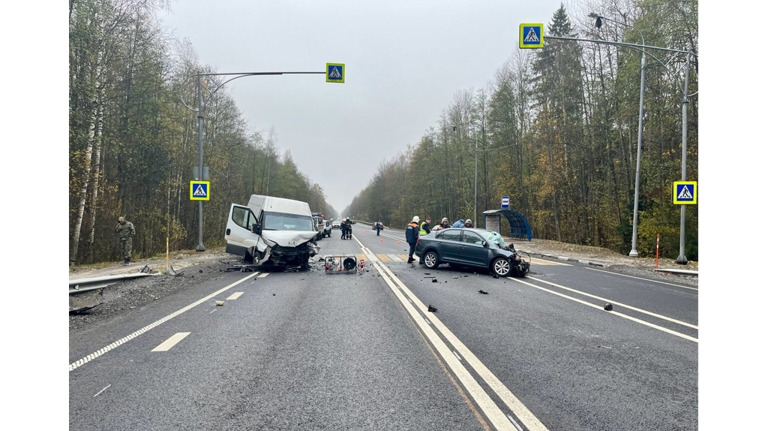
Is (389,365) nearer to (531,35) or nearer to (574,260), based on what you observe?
(531,35)

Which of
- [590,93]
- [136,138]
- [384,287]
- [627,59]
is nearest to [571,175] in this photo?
[590,93]

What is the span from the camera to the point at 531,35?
10078mm

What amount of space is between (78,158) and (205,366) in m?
14.6

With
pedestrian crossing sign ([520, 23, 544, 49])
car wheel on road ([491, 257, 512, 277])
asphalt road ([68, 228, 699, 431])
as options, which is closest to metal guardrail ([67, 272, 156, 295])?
asphalt road ([68, 228, 699, 431])

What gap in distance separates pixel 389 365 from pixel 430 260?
9.83 m

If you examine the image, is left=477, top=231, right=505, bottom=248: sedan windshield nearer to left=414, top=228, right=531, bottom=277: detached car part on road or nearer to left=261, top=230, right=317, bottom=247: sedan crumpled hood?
left=414, top=228, right=531, bottom=277: detached car part on road

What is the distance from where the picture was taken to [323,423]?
3033mm

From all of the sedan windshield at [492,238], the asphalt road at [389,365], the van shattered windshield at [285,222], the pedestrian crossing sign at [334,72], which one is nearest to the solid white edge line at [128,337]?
the asphalt road at [389,365]

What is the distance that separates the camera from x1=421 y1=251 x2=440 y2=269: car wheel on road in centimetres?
1388

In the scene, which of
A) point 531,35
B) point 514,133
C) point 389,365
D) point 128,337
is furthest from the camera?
point 514,133

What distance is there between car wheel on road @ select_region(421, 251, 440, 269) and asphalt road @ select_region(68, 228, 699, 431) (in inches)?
213

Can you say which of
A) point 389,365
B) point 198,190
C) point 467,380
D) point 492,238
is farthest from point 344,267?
point 467,380

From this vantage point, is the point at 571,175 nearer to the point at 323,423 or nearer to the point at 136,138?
the point at 136,138
